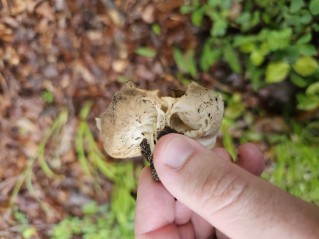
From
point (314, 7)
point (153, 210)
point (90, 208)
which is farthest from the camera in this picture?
point (90, 208)

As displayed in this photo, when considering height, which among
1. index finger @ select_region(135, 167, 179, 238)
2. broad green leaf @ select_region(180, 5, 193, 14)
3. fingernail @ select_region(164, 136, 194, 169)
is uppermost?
broad green leaf @ select_region(180, 5, 193, 14)

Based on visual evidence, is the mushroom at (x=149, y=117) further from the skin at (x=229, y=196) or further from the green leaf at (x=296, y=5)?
the green leaf at (x=296, y=5)

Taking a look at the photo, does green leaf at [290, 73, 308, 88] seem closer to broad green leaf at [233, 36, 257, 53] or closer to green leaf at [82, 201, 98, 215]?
broad green leaf at [233, 36, 257, 53]

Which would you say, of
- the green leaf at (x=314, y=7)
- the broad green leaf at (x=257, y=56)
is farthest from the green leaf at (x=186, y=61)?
the green leaf at (x=314, y=7)

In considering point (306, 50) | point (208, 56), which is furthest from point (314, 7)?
point (208, 56)

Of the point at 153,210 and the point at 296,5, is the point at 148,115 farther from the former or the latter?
the point at 296,5

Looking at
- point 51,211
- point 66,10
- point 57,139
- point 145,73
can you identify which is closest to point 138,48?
point 145,73

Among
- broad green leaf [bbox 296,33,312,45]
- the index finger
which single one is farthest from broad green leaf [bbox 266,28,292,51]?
the index finger
